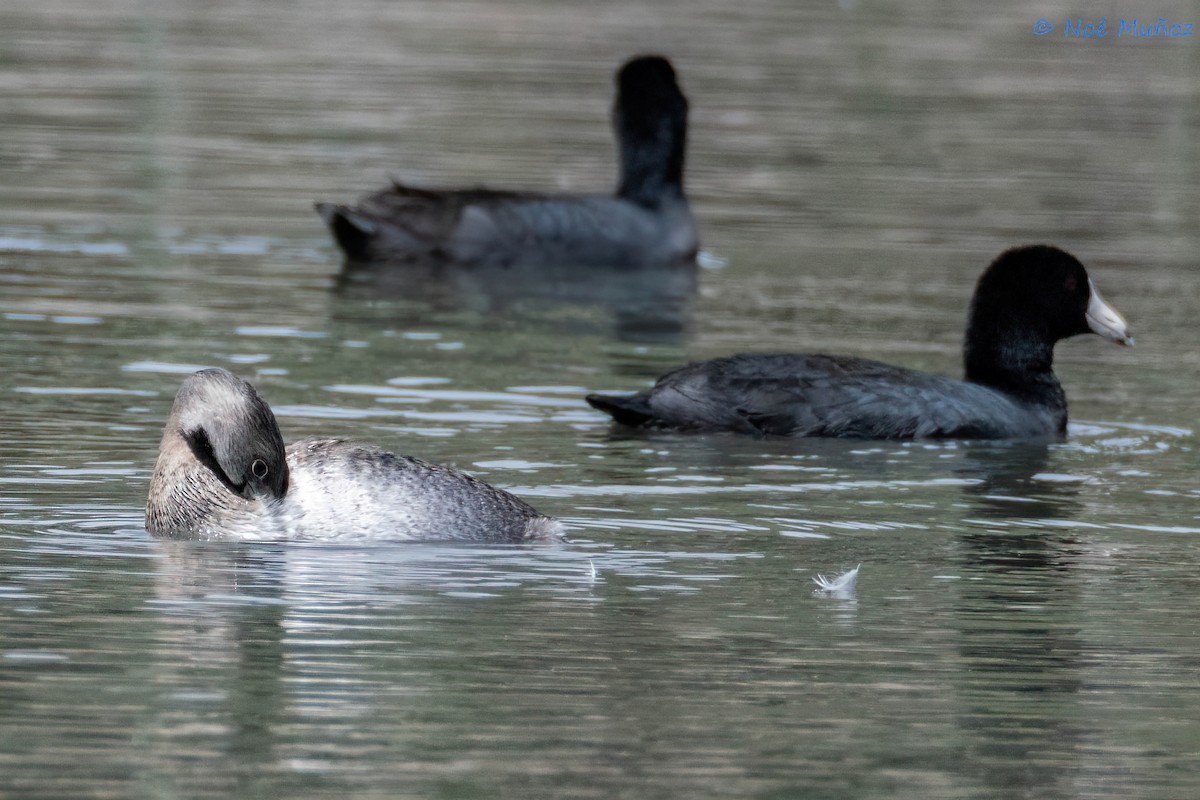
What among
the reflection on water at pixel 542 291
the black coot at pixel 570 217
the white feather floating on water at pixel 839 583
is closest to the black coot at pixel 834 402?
the reflection on water at pixel 542 291

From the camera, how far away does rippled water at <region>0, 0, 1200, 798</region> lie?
6953 millimetres

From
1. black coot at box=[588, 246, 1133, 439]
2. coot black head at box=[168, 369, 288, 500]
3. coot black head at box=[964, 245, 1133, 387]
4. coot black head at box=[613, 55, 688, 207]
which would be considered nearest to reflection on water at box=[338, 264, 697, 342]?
coot black head at box=[613, 55, 688, 207]

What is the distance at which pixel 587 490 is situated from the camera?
1067 cm

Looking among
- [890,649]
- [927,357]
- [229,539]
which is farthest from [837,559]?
[927,357]

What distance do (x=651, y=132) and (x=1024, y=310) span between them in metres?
6.29

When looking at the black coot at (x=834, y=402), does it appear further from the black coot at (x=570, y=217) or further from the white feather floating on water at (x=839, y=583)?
the black coot at (x=570, y=217)

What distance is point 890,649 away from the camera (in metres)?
8.19

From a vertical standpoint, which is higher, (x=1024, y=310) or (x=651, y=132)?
(x=651, y=132)

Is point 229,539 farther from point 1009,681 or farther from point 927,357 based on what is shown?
point 927,357

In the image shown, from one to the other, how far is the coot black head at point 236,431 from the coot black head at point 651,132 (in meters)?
10.1

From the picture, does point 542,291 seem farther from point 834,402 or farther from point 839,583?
point 839,583

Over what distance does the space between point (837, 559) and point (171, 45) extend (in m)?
22.1

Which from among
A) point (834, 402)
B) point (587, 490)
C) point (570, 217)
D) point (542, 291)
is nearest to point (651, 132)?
point (570, 217)

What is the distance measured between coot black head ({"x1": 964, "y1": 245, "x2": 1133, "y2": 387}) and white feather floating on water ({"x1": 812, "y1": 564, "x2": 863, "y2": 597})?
4217 mm
